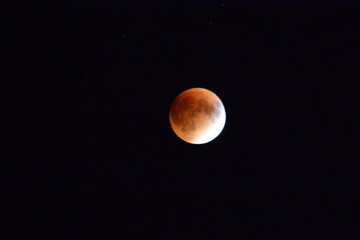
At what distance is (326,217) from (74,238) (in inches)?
287

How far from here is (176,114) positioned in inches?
203

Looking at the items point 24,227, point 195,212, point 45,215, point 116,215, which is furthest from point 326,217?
point 24,227

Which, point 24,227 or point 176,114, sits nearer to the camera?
point 176,114

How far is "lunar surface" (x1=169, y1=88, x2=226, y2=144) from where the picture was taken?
502cm

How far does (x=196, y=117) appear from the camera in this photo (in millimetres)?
4996

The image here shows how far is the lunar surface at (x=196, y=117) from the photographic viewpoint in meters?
5.02

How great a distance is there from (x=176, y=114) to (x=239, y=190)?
5627mm

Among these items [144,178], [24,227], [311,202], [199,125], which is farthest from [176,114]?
[24,227]

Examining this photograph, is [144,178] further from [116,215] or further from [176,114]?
[176,114]

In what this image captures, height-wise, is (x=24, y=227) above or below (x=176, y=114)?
above

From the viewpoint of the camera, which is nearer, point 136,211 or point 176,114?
point 176,114

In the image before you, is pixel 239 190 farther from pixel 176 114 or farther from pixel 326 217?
pixel 176 114

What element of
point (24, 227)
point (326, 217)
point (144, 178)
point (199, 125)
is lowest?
point (199, 125)

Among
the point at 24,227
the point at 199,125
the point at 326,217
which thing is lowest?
the point at 199,125
